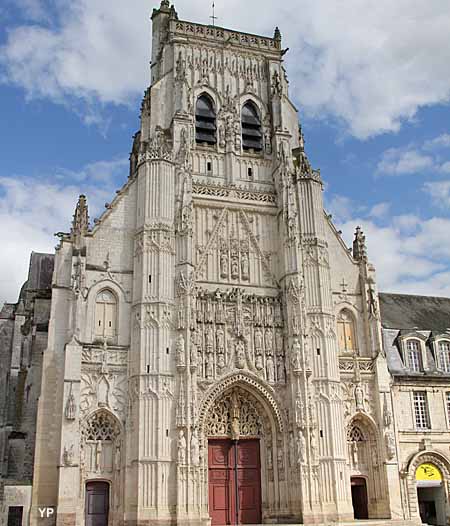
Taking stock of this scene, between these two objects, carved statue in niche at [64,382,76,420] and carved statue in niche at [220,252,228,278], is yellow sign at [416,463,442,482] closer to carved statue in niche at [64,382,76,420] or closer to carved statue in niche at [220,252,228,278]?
carved statue in niche at [220,252,228,278]

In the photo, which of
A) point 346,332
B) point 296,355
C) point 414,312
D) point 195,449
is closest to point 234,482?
point 195,449

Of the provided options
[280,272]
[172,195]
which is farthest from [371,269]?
[172,195]

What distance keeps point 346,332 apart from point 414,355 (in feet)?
→ 12.4

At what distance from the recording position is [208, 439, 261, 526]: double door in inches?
943

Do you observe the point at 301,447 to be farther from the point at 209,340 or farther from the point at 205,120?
the point at 205,120

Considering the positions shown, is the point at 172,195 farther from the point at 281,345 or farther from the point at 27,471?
the point at 27,471

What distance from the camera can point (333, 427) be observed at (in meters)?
24.4

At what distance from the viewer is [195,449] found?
22875 mm

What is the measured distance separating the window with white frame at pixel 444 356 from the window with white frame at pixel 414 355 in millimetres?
854

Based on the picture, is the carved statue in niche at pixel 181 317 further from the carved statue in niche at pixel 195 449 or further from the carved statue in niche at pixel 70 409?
the carved statue in niche at pixel 70 409

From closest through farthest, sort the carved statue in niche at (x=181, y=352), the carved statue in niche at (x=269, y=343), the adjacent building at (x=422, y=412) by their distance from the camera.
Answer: the carved statue in niche at (x=181, y=352), the carved statue in niche at (x=269, y=343), the adjacent building at (x=422, y=412)

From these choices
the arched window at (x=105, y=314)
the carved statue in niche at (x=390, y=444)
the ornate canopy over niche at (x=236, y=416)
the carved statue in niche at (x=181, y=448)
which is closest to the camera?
the carved statue in niche at (x=181, y=448)

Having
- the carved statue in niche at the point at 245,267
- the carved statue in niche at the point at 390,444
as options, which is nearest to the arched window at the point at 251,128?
the carved statue in niche at the point at 245,267

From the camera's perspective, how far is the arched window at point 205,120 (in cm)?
2834
